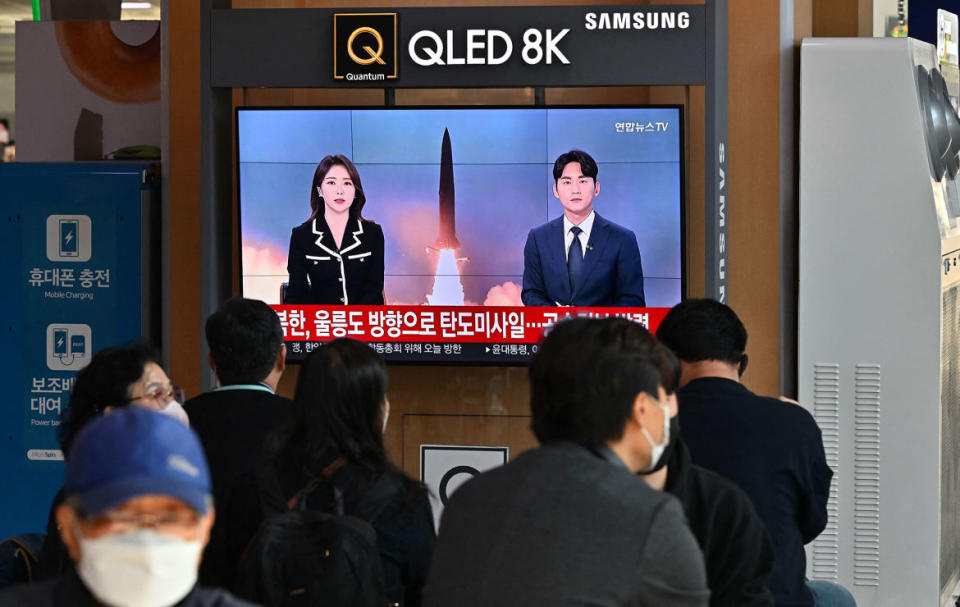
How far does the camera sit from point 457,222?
5242 millimetres

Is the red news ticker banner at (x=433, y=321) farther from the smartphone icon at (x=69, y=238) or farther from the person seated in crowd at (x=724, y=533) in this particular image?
the person seated in crowd at (x=724, y=533)

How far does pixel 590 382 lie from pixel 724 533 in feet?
1.50

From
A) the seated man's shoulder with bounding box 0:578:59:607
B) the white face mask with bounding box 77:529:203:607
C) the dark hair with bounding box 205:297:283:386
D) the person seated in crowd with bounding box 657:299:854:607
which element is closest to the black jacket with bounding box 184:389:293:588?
the dark hair with bounding box 205:297:283:386

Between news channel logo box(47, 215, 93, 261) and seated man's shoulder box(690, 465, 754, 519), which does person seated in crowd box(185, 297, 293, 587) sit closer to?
seated man's shoulder box(690, 465, 754, 519)

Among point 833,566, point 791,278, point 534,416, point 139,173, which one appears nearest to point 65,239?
point 139,173

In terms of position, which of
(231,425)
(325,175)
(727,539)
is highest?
(325,175)

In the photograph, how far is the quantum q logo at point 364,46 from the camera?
5.19 metres

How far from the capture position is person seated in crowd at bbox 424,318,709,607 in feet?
6.09

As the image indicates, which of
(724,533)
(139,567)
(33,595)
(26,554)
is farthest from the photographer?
(26,554)

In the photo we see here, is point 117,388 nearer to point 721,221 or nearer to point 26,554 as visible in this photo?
point 26,554

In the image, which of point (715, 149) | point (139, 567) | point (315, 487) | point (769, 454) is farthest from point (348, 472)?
point (715, 149)

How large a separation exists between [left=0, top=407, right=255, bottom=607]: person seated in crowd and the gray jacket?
593 millimetres

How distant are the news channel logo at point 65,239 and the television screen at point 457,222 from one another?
2.69ft

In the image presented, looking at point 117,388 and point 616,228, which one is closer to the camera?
point 117,388
